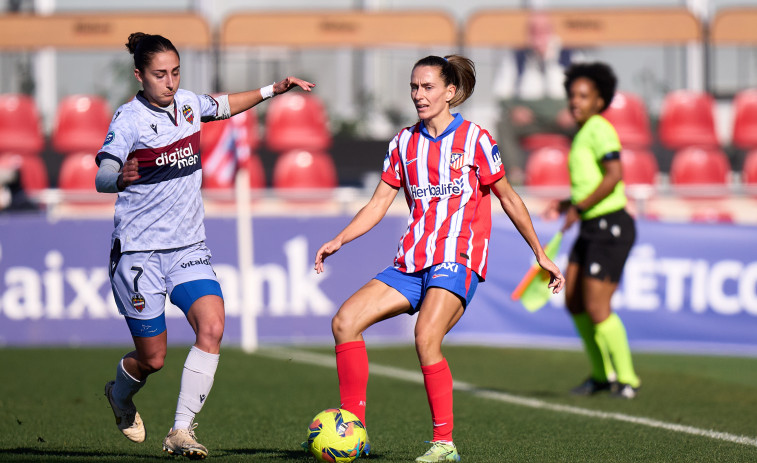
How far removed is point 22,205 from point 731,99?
1137 cm

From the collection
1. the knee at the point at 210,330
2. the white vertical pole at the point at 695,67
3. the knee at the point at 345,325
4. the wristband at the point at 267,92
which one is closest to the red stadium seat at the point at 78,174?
the white vertical pole at the point at 695,67

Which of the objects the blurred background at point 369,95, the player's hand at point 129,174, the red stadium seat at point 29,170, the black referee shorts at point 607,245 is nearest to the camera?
the player's hand at point 129,174

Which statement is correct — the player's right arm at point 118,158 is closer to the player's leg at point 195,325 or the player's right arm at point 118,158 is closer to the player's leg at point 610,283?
the player's leg at point 195,325

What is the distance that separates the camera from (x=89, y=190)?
1518 centimetres

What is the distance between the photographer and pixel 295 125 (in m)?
16.5

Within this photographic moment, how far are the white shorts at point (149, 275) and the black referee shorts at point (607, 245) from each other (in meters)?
3.55

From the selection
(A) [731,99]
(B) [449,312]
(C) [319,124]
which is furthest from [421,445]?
(A) [731,99]

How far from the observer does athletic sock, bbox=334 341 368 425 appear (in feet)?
18.1

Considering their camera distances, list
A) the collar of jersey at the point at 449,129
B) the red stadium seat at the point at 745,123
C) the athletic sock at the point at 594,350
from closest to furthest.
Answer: the collar of jersey at the point at 449,129 → the athletic sock at the point at 594,350 → the red stadium seat at the point at 745,123

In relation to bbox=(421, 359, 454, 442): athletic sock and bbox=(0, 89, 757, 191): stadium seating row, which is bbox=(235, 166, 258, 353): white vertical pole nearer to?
bbox=(0, 89, 757, 191): stadium seating row

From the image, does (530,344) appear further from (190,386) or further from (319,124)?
(190,386)

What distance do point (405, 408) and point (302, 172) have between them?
826 centimetres

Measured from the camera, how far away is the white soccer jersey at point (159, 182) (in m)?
5.59

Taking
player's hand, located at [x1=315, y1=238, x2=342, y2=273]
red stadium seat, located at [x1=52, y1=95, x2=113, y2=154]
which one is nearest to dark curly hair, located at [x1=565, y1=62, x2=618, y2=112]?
player's hand, located at [x1=315, y1=238, x2=342, y2=273]
